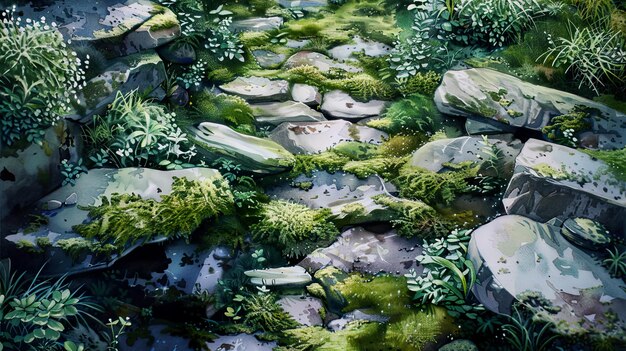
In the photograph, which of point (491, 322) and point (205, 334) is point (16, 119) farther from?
point (491, 322)

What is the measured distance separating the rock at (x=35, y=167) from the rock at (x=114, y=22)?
69 cm

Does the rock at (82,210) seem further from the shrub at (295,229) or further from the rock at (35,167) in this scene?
the shrub at (295,229)

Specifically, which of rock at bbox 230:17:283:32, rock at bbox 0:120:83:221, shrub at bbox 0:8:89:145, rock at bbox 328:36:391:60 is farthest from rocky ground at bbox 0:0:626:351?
rock at bbox 230:17:283:32

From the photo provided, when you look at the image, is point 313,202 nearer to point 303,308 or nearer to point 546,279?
point 303,308

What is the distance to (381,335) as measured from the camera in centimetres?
389

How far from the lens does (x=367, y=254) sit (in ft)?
13.8

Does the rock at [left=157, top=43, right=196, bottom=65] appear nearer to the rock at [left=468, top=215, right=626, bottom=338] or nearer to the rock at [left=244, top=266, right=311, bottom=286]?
the rock at [left=244, top=266, right=311, bottom=286]

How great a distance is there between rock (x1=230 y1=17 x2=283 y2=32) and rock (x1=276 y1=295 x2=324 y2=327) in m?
2.53

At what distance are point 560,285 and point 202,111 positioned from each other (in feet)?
9.13

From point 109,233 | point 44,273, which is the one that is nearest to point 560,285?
point 109,233

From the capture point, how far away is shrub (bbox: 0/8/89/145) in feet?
13.7

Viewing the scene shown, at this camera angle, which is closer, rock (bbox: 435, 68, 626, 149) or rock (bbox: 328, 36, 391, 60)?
rock (bbox: 435, 68, 626, 149)

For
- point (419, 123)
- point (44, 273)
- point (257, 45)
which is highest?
point (257, 45)

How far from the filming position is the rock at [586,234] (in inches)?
161
